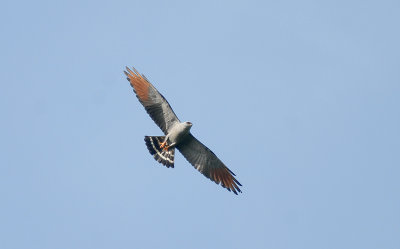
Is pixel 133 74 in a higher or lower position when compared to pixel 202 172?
higher

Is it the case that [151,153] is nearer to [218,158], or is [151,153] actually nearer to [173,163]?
[173,163]

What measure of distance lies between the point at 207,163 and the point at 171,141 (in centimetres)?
170

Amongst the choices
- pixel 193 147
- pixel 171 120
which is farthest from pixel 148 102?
pixel 193 147

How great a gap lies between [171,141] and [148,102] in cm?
171

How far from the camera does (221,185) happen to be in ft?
72.1

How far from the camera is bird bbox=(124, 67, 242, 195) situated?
69.0 feet

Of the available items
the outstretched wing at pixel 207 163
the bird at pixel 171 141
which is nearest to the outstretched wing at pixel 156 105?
the bird at pixel 171 141

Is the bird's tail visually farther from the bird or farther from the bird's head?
the bird's head

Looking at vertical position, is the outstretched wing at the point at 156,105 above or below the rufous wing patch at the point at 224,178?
above

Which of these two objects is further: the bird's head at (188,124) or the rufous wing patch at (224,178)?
the rufous wing patch at (224,178)

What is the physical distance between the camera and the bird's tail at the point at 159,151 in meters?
21.5

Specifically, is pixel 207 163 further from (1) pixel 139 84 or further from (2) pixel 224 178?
(1) pixel 139 84

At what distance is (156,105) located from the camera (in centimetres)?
2111

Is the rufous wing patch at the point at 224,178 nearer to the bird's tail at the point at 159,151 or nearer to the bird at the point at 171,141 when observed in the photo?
the bird at the point at 171,141
